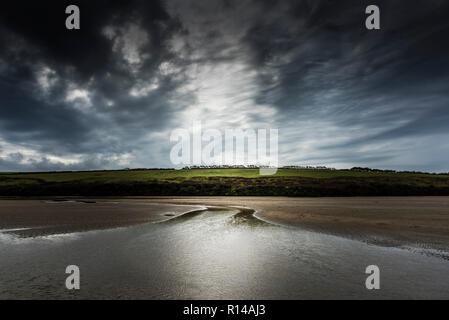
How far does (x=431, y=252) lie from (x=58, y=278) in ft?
40.6

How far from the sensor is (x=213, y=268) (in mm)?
7449

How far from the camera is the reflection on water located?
576 centimetres

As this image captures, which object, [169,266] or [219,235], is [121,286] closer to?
[169,266]

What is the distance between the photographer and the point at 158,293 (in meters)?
5.73

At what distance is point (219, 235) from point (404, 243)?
8.22 meters

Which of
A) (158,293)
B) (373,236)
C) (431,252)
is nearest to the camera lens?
(158,293)

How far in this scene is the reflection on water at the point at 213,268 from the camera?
5.76 m

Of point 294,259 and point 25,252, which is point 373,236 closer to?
point 294,259

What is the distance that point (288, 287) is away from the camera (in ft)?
19.6

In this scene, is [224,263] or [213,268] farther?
[224,263]
